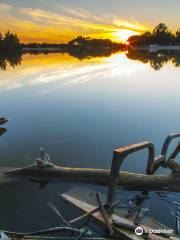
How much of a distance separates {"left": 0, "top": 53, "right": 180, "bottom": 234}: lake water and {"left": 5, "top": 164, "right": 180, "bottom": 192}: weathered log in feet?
1.19

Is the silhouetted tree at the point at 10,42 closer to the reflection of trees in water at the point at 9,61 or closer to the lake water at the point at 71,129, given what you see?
the reflection of trees in water at the point at 9,61

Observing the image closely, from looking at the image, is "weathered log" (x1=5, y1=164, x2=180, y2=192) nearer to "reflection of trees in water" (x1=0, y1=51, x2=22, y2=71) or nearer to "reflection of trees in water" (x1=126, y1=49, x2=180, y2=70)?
"reflection of trees in water" (x1=0, y1=51, x2=22, y2=71)

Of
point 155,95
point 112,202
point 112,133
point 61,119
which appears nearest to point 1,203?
point 112,202

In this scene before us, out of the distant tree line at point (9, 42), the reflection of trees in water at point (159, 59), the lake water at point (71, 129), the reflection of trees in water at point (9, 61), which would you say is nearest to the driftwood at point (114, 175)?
the lake water at point (71, 129)

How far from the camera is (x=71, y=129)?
2544cm

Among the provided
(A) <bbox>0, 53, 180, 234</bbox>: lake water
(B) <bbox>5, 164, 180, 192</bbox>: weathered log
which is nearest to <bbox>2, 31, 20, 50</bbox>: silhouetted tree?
(A) <bbox>0, 53, 180, 234</bbox>: lake water

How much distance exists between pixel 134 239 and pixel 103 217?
1.67 metres

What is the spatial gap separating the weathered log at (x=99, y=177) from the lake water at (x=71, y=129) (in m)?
0.36

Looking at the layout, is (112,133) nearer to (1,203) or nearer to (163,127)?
(163,127)

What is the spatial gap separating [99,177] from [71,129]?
1231 cm

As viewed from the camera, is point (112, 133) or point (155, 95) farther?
point (155, 95)

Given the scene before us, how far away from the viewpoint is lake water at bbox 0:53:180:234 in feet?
41.3

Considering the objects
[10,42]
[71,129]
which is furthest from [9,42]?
[71,129]

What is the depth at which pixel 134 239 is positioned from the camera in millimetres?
9008
